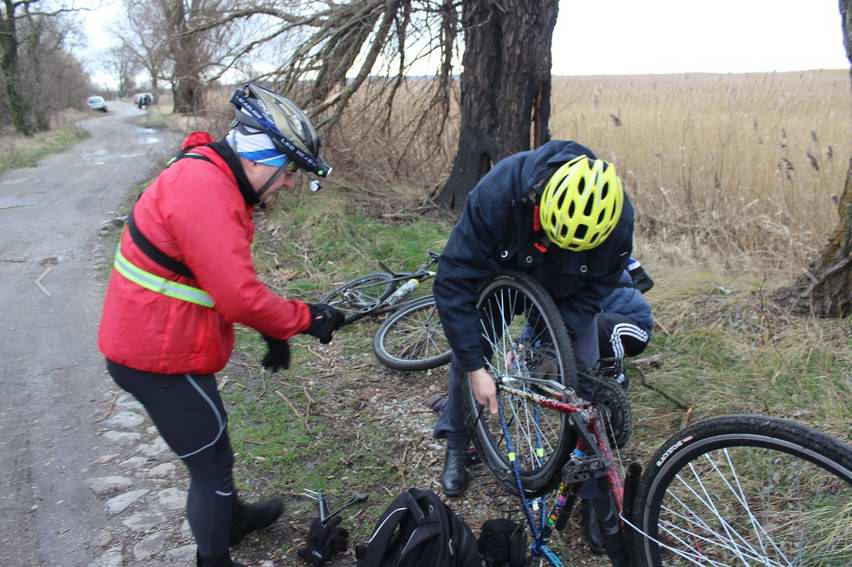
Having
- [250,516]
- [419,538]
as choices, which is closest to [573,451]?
[419,538]

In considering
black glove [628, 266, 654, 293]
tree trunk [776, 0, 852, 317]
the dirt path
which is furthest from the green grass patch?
tree trunk [776, 0, 852, 317]

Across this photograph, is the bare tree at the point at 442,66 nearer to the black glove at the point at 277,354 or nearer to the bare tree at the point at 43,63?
the black glove at the point at 277,354

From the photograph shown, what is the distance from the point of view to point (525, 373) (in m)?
2.92

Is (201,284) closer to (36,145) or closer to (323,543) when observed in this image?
(323,543)

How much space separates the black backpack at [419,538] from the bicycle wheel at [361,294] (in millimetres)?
2947

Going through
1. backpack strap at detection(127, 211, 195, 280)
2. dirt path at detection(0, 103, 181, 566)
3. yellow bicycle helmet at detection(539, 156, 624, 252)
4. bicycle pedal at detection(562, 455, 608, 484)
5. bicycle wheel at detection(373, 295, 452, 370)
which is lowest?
dirt path at detection(0, 103, 181, 566)

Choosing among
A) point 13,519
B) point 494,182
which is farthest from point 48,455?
point 494,182

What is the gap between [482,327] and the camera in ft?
10.3

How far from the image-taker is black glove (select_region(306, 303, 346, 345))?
2.52 m

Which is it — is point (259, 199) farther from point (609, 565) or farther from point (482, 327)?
point (609, 565)

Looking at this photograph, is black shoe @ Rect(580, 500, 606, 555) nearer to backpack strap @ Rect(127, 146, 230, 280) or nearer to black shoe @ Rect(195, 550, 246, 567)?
black shoe @ Rect(195, 550, 246, 567)

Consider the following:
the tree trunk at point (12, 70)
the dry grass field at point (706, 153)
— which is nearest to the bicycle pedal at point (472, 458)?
the dry grass field at point (706, 153)

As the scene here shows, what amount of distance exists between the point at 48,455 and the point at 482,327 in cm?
266

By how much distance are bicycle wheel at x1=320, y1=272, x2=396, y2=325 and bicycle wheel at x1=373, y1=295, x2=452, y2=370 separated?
0.48 meters
